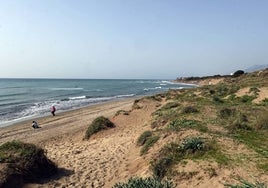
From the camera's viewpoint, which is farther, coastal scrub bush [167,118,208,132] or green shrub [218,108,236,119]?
green shrub [218,108,236,119]

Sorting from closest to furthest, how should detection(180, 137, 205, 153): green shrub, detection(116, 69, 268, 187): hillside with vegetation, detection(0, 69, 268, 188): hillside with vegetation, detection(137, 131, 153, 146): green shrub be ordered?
detection(116, 69, 268, 187): hillside with vegetation → detection(0, 69, 268, 188): hillside with vegetation → detection(180, 137, 205, 153): green shrub → detection(137, 131, 153, 146): green shrub

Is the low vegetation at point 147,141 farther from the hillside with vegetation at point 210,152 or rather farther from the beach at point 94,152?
the beach at point 94,152

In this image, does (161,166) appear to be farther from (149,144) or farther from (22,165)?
(22,165)

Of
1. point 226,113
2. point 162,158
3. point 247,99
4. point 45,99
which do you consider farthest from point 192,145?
point 45,99

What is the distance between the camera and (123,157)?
46.0 feet

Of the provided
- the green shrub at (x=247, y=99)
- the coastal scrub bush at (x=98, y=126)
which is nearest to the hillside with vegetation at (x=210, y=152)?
the coastal scrub bush at (x=98, y=126)

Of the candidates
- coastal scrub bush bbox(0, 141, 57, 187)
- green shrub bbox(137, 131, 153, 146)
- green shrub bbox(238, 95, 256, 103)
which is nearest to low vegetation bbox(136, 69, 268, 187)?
green shrub bbox(137, 131, 153, 146)

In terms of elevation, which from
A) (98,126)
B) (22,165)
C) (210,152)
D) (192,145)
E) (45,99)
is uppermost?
(192,145)

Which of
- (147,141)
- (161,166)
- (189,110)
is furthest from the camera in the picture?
(189,110)

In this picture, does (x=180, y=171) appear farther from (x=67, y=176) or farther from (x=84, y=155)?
(x=84, y=155)

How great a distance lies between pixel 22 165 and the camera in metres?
11.4

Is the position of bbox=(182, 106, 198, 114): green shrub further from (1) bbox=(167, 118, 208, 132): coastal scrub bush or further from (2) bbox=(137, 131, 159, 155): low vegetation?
(2) bbox=(137, 131, 159, 155): low vegetation

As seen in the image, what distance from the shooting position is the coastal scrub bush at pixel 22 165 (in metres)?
10.7

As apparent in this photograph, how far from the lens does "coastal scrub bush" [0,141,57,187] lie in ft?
35.0
